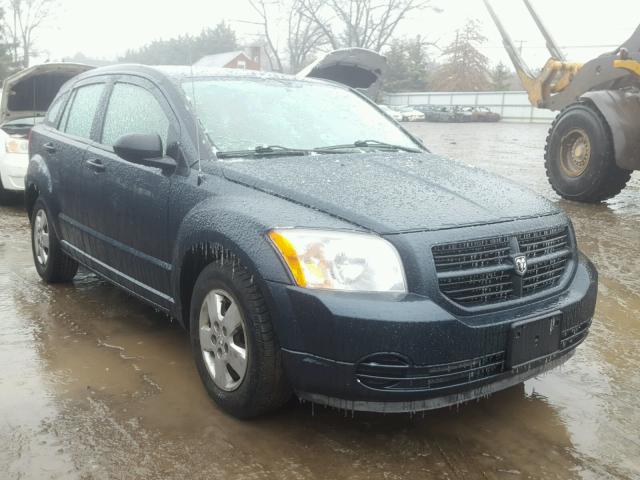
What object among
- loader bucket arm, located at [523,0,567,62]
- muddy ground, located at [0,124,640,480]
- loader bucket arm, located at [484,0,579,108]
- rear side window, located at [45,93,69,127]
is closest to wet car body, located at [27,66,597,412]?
muddy ground, located at [0,124,640,480]

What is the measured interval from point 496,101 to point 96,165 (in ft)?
151

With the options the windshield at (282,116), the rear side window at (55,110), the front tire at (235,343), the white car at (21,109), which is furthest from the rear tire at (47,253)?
the white car at (21,109)

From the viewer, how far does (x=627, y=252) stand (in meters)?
6.30

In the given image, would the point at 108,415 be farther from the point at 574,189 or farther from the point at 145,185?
the point at 574,189

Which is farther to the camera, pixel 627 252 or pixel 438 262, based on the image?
pixel 627 252

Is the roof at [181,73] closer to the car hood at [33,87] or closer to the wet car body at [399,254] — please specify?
the wet car body at [399,254]

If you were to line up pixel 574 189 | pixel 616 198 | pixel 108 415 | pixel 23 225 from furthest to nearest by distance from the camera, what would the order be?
pixel 616 198, pixel 574 189, pixel 23 225, pixel 108 415

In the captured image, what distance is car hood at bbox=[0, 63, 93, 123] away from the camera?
8.41 meters

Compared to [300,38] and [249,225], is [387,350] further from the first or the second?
[300,38]

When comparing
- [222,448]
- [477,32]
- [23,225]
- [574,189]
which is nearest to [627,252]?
[574,189]

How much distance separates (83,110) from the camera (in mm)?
4711

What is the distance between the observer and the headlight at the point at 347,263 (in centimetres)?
261

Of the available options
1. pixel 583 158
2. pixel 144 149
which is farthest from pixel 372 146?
pixel 583 158

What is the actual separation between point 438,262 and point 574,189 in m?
6.98
